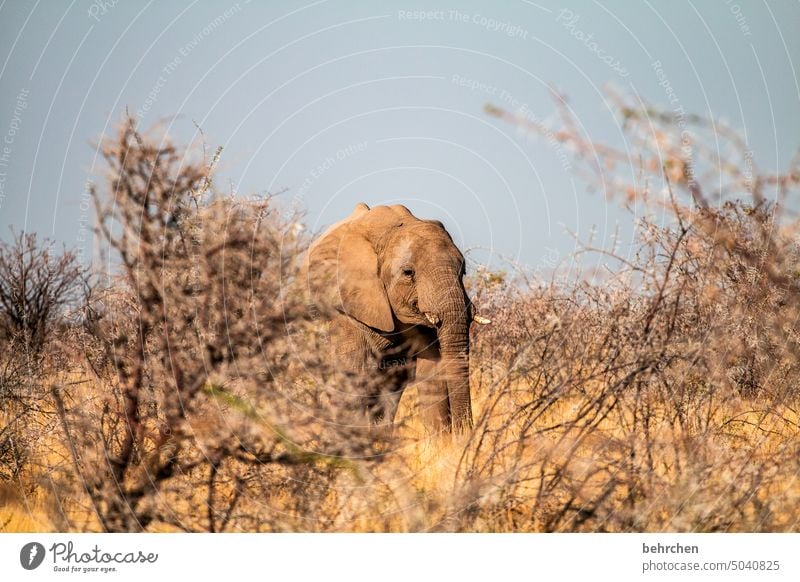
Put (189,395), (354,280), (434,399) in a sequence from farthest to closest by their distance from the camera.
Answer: (354,280)
(434,399)
(189,395)

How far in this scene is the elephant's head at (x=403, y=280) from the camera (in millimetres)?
10398

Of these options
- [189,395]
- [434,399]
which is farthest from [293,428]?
[434,399]

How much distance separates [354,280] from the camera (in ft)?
36.3

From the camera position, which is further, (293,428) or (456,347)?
(456,347)

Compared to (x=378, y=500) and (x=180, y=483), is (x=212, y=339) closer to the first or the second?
(x=180, y=483)

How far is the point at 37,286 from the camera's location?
1471cm

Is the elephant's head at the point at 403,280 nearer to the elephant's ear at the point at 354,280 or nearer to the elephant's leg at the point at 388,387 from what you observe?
the elephant's ear at the point at 354,280

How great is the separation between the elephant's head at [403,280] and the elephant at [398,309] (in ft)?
0.04


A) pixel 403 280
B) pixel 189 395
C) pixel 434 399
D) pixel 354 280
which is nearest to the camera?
pixel 189 395

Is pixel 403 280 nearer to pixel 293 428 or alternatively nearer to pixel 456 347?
pixel 456 347

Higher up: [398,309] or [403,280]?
[403,280]

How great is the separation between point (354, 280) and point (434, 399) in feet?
5.54

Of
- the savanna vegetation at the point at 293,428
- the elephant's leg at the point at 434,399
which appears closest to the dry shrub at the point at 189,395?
the savanna vegetation at the point at 293,428

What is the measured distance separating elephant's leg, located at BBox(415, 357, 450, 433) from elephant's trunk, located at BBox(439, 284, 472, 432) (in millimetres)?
95
